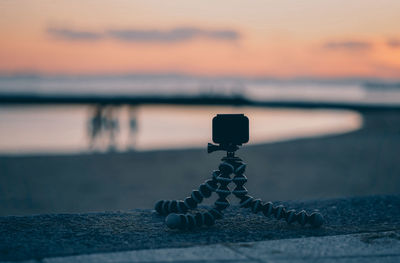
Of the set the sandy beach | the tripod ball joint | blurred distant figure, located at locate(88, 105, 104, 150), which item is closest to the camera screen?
the tripod ball joint

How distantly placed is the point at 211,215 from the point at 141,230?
510mm

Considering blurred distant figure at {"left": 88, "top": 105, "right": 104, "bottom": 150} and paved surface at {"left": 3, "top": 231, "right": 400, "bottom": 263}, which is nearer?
paved surface at {"left": 3, "top": 231, "right": 400, "bottom": 263}

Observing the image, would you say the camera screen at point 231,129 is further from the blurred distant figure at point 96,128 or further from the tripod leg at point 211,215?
the blurred distant figure at point 96,128

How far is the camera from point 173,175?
1329cm

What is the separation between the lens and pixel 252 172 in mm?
13375

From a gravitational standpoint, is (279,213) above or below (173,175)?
above

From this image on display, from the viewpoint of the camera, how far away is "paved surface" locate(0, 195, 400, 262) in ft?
10.7

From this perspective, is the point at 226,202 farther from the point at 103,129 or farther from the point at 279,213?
the point at 103,129

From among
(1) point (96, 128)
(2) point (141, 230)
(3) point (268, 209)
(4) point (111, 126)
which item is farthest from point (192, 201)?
(4) point (111, 126)

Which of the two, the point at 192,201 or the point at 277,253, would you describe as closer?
the point at 277,253

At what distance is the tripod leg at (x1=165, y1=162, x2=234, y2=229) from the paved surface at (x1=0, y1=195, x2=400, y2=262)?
2.4 inches

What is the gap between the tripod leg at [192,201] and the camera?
3678 mm

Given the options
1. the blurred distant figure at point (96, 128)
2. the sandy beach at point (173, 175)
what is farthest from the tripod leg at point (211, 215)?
the blurred distant figure at point (96, 128)

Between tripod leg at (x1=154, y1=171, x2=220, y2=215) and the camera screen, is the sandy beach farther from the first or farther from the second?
the camera screen
